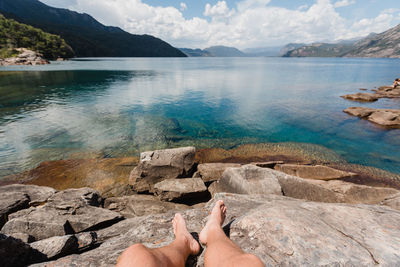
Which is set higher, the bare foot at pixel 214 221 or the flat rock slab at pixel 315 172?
the bare foot at pixel 214 221

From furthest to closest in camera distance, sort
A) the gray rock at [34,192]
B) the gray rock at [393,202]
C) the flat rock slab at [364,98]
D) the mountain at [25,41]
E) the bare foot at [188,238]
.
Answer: the mountain at [25,41] < the flat rock slab at [364,98] < the gray rock at [34,192] < the gray rock at [393,202] < the bare foot at [188,238]

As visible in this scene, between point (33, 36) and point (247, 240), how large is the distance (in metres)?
141

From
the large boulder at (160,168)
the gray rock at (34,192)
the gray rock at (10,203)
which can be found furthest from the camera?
the large boulder at (160,168)

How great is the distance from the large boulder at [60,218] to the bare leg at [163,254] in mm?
3479

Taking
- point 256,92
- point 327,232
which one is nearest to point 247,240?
point 327,232

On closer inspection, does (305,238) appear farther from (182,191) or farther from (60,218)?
(60,218)

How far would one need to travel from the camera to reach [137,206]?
7492 millimetres

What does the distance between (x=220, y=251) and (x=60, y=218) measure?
526cm

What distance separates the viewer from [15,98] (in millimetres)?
27516

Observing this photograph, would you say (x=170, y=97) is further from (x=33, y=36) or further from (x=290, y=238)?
(x=33, y=36)

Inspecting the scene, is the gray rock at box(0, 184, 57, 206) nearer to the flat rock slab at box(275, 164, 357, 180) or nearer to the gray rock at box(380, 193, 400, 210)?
the flat rock slab at box(275, 164, 357, 180)

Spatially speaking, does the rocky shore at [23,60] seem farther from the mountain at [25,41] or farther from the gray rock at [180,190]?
the gray rock at [180,190]

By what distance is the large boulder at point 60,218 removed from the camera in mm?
4902

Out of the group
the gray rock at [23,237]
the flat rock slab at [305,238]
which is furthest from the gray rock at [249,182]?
the gray rock at [23,237]
